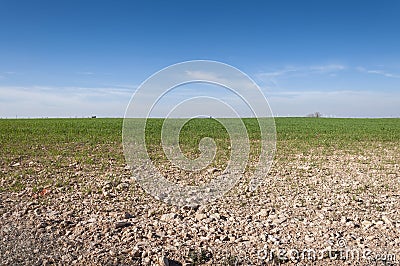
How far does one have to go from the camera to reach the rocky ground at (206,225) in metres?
5.45

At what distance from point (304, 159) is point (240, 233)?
8.28m

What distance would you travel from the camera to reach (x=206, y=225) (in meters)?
6.51

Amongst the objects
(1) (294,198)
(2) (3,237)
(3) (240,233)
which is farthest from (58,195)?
(1) (294,198)

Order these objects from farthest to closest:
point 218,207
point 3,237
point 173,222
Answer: point 218,207 < point 173,222 < point 3,237

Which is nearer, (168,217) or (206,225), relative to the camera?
(206,225)

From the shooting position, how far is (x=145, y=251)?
18.1 feet

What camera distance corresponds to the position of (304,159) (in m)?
13.9

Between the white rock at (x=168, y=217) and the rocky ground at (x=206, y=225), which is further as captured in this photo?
the white rock at (x=168, y=217)

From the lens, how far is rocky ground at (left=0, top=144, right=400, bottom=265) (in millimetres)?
5445

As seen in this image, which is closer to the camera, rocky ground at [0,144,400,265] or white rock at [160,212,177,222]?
rocky ground at [0,144,400,265]

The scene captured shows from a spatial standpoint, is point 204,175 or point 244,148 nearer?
point 204,175

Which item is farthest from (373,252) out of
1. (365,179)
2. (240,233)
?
(365,179)

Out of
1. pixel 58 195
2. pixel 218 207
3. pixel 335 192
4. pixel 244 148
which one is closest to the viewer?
pixel 218 207

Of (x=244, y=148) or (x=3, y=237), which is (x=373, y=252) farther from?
(x=244, y=148)
